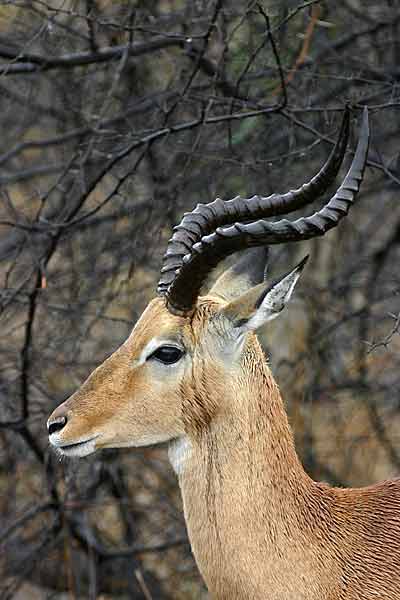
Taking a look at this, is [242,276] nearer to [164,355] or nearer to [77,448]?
[164,355]

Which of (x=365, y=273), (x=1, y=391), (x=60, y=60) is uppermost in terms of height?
(x=60, y=60)

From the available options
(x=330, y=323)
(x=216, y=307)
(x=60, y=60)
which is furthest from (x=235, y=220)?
(x=330, y=323)

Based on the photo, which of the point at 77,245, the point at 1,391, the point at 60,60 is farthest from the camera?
the point at 77,245

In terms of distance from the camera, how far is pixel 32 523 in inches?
305

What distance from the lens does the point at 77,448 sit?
4180 mm

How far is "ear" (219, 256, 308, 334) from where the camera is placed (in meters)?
4.06

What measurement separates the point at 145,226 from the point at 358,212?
1.80m

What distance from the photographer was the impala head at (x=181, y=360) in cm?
412

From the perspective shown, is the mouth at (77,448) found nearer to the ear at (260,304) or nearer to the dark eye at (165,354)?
the dark eye at (165,354)

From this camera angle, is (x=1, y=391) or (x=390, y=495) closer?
(x=390, y=495)

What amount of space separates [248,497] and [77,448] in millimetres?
638

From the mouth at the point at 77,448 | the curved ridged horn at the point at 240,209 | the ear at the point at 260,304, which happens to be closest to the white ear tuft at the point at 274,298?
the ear at the point at 260,304

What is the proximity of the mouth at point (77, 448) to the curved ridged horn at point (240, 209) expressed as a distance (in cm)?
64

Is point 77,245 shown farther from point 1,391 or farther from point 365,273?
point 365,273
